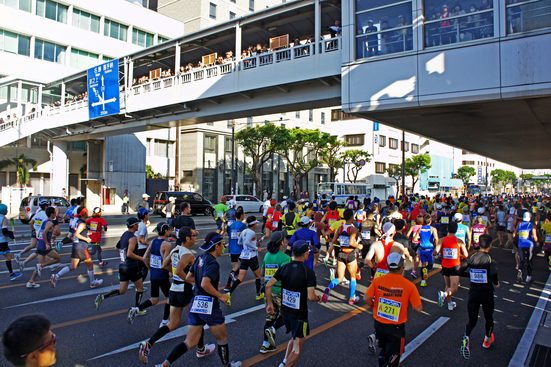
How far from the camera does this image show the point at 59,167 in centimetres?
2920

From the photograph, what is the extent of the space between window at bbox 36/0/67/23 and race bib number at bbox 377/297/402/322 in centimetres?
3838

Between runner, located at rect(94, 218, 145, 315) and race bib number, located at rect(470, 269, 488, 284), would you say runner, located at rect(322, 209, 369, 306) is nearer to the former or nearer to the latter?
race bib number, located at rect(470, 269, 488, 284)

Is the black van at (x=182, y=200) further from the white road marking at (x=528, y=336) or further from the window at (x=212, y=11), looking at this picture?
the window at (x=212, y=11)

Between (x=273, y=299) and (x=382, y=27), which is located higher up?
(x=382, y=27)

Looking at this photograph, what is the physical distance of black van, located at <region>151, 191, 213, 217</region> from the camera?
25516 mm

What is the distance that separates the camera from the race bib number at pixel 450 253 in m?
6.80

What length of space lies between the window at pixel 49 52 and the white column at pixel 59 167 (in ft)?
28.1

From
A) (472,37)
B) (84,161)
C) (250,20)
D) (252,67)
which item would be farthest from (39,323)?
(84,161)

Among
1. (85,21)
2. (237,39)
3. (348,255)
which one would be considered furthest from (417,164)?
(348,255)

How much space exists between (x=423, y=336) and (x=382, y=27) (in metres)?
11.8

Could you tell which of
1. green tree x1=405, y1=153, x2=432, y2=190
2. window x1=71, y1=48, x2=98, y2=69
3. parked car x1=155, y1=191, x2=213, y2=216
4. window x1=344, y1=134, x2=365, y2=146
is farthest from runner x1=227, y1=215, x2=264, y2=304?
green tree x1=405, y1=153, x2=432, y2=190

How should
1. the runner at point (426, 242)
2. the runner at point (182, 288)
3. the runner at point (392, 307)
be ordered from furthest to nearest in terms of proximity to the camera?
1. the runner at point (426, 242)
2. the runner at point (182, 288)
3. the runner at point (392, 307)

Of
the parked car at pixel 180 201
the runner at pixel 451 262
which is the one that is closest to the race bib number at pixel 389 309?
the runner at pixel 451 262

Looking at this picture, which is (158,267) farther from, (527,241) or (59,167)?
(59,167)
